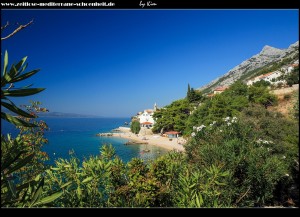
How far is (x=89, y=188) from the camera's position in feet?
10.4

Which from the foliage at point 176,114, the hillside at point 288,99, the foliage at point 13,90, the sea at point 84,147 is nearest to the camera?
the foliage at point 13,90

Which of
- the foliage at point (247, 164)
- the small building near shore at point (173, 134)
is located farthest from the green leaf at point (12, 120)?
the small building near shore at point (173, 134)

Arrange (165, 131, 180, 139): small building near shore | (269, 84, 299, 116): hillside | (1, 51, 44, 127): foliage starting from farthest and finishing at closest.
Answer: (165, 131, 180, 139): small building near shore < (269, 84, 299, 116): hillside < (1, 51, 44, 127): foliage

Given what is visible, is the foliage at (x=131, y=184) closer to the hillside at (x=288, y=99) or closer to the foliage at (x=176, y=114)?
the hillside at (x=288, y=99)

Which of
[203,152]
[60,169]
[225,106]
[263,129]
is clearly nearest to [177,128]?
[225,106]

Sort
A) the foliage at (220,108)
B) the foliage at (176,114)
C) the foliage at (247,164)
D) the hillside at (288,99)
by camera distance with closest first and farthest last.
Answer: the hillside at (288,99), the foliage at (247,164), the foliage at (220,108), the foliage at (176,114)

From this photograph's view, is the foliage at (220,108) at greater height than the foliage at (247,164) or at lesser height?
greater

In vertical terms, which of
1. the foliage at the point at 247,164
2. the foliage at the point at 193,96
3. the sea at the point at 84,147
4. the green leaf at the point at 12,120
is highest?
the foliage at the point at 193,96

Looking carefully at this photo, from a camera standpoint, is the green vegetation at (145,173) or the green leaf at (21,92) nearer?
the green leaf at (21,92)

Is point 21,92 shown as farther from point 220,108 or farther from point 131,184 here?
point 220,108

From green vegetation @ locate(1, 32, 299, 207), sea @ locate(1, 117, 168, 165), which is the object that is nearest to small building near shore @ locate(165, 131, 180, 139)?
sea @ locate(1, 117, 168, 165)

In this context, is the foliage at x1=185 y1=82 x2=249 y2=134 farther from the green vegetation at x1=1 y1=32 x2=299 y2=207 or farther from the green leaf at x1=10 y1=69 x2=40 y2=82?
the green leaf at x1=10 y1=69 x2=40 y2=82

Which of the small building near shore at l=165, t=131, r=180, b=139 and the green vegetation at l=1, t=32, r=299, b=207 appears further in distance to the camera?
the small building near shore at l=165, t=131, r=180, b=139

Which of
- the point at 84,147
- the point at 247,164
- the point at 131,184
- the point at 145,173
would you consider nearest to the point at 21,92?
the point at 131,184
